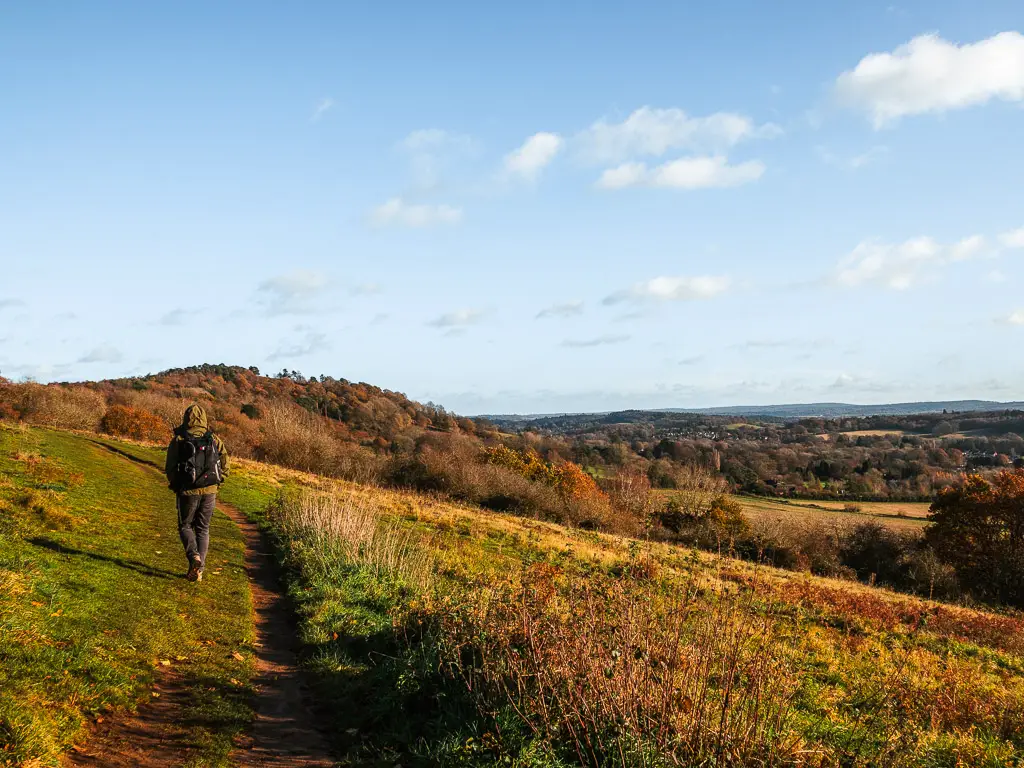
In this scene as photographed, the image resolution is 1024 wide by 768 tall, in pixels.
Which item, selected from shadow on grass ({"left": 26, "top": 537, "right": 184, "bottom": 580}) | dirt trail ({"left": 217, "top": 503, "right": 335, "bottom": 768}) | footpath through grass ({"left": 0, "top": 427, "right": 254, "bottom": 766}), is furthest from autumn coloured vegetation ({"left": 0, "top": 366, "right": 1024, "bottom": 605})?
shadow on grass ({"left": 26, "top": 537, "right": 184, "bottom": 580})

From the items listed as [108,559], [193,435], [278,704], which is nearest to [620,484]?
[193,435]

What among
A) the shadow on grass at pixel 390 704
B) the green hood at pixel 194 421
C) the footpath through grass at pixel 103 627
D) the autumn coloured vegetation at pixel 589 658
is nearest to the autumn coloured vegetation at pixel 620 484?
the autumn coloured vegetation at pixel 589 658

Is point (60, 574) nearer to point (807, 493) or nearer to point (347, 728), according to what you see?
point (347, 728)

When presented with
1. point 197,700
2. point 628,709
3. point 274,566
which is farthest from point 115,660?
point 274,566

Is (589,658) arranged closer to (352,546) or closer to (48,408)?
(352,546)

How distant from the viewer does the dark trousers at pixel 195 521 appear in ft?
30.2

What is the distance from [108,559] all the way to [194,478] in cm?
173

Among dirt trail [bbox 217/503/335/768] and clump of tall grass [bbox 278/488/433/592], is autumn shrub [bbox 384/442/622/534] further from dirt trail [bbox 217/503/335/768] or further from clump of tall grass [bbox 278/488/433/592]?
dirt trail [bbox 217/503/335/768]

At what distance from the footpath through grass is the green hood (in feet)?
6.84

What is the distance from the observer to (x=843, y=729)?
19.3 ft

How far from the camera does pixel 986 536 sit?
138 ft

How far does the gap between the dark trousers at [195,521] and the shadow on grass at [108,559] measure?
40cm

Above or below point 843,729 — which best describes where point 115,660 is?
above

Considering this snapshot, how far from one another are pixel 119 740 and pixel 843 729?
20.0 ft
